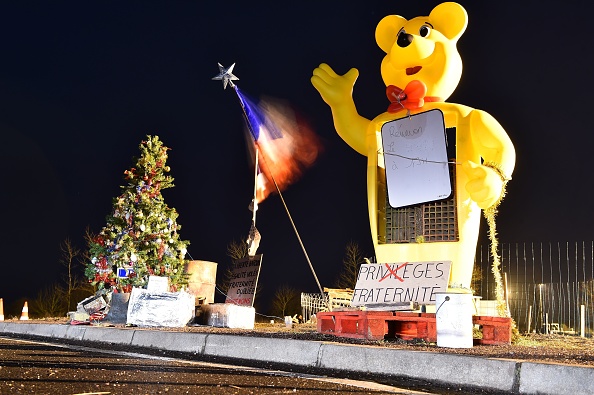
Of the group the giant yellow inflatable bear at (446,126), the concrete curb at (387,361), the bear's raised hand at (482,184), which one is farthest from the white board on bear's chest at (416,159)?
the concrete curb at (387,361)

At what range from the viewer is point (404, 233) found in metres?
10.5

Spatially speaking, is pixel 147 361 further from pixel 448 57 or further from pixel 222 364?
pixel 448 57

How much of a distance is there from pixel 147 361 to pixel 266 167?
7976 mm

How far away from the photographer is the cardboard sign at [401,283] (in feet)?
27.8

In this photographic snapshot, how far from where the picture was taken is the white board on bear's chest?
32.9ft

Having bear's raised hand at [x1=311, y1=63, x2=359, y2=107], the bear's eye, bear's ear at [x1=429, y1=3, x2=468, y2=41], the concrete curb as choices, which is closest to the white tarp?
the concrete curb

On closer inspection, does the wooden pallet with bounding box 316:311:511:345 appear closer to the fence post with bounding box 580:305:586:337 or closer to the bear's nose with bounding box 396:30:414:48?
the bear's nose with bounding box 396:30:414:48

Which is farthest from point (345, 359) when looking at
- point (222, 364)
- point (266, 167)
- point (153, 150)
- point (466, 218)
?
point (153, 150)

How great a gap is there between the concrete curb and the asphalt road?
2.37 feet

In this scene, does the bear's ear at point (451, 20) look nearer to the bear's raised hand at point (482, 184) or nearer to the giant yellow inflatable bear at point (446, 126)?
the giant yellow inflatable bear at point (446, 126)

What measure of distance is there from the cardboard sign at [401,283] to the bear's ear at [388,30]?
164 inches

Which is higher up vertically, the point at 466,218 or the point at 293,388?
the point at 466,218

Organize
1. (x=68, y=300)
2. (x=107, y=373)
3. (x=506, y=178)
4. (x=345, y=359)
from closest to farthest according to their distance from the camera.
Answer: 1. (x=107, y=373)
2. (x=345, y=359)
3. (x=506, y=178)
4. (x=68, y=300)

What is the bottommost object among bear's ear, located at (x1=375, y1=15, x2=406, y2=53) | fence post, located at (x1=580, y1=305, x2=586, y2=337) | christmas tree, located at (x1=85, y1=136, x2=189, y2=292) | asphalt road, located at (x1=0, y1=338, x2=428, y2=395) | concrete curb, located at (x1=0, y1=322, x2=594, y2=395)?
asphalt road, located at (x1=0, y1=338, x2=428, y2=395)
